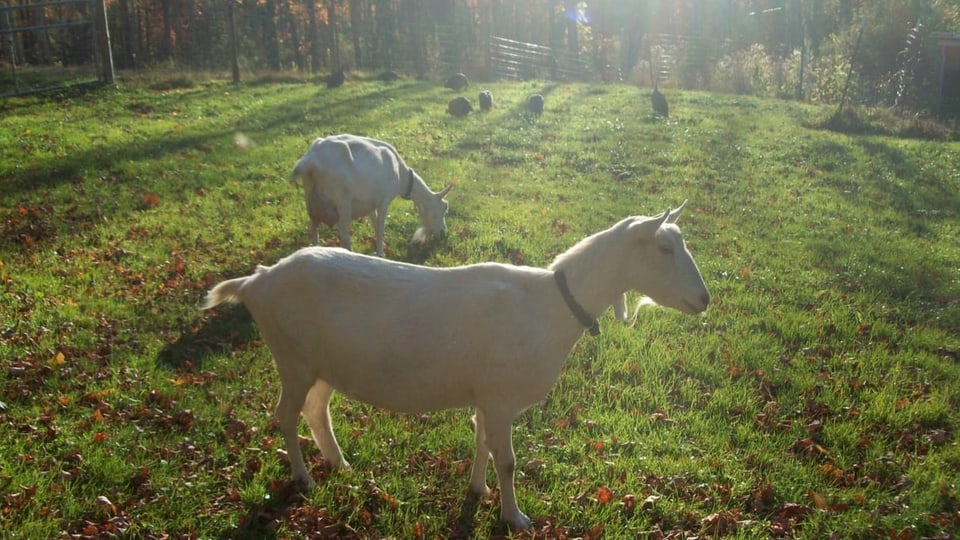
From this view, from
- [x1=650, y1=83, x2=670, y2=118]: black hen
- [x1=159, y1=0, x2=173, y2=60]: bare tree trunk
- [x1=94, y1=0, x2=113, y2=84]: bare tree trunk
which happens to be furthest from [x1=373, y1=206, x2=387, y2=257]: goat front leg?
[x1=159, y1=0, x2=173, y2=60]: bare tree trunk

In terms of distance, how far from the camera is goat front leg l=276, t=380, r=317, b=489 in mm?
5203

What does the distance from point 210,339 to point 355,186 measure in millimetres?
3133

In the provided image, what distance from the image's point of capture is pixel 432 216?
11.2 metres

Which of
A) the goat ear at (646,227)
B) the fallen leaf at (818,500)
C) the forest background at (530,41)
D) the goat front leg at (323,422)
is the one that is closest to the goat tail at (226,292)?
the goat front leg at (323,422)

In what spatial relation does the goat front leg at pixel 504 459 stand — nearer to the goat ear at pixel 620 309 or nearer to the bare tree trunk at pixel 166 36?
the goat ear at pixel 620 309

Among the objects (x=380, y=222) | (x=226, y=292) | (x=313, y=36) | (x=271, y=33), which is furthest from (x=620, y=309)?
(x=271, y=33)

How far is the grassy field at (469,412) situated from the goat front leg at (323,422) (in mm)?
148

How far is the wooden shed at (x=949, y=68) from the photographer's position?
31.0 metres

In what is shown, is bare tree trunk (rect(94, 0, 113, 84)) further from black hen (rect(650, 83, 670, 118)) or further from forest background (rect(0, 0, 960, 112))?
black hen (rect(650, 83, 670, 118))

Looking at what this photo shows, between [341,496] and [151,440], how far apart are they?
1.55 metres

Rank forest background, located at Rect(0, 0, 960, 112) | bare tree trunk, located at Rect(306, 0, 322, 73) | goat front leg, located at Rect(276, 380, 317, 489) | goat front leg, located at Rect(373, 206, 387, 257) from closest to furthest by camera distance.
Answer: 1. goat front leg, located at Rect(276, 380, 317, 489)
2. goat front leg, located at Rect(373, 206, 387, 257)
3. forest background, located at Rect(0, 0, 960, 112)
4. bare tree trunk, located at Rect(306, 0, 322, 73)

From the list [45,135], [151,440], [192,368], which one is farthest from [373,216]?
[45,135]

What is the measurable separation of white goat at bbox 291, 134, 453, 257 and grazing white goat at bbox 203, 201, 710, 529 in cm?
470

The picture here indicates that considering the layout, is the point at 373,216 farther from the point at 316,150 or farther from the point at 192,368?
the point at 192,368
